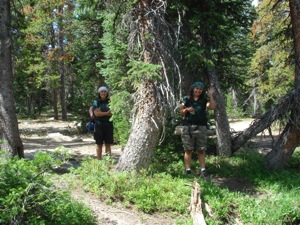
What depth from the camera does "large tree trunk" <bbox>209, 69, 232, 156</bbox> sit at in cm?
873

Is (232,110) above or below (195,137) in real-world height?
below

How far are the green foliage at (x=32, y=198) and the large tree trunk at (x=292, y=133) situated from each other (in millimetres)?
5406

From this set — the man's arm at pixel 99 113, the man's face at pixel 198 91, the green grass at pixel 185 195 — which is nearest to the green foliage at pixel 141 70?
the man's face at pixel 198 91

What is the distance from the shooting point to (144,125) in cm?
650

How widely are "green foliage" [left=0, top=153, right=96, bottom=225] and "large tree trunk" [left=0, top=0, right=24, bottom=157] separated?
8.92ft

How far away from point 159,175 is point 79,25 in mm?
13794

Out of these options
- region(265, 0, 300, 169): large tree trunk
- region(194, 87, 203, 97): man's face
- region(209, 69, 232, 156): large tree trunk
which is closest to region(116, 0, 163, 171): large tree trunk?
region(194, 87, 203, 97): man's face

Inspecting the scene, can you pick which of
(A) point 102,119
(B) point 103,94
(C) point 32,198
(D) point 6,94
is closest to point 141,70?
(B) point 103,94

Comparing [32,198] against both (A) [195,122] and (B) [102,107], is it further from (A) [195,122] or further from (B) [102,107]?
(A) [195,122]

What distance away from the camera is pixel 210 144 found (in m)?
9.35

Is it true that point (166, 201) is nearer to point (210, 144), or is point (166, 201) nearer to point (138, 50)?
point (138, 50)

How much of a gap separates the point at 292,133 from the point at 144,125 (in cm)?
383

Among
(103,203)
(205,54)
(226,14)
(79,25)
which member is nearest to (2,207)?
(103,203)

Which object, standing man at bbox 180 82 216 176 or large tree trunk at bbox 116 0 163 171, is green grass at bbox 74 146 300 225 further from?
standing man at bbox 180 82 216 176
